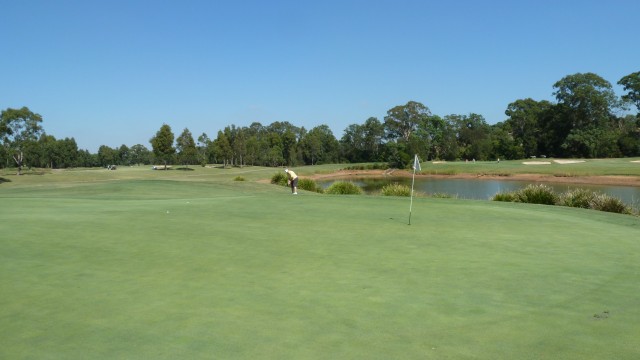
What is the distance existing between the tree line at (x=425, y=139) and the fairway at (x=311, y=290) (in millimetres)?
66237

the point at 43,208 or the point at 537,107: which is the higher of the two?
the point at 537,107

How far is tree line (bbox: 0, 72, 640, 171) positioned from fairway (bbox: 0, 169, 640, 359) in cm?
6624

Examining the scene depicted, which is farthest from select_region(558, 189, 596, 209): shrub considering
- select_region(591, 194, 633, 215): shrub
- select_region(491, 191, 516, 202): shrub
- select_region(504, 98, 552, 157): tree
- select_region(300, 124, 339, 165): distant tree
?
select_region(300, 124, 339, 165): distant tree

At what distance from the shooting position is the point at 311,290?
7738mm

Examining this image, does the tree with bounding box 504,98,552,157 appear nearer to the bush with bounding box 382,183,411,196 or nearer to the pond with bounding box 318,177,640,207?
the pond with bounding box 318,177,640,207

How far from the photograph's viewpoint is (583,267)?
938 cm

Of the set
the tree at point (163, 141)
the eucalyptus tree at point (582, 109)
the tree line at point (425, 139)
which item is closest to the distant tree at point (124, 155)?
the tree line at point (425, 139)

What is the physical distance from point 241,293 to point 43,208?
13.0m

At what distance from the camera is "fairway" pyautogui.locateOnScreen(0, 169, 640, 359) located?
223 inches

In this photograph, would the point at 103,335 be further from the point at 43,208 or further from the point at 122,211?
the point at 43,208

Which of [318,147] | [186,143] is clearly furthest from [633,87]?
[186,143]

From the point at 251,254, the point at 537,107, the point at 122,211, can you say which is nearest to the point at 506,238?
the point at 251,254

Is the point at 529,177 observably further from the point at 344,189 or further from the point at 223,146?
the point at 223,146

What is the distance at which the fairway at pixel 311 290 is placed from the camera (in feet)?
18.6
